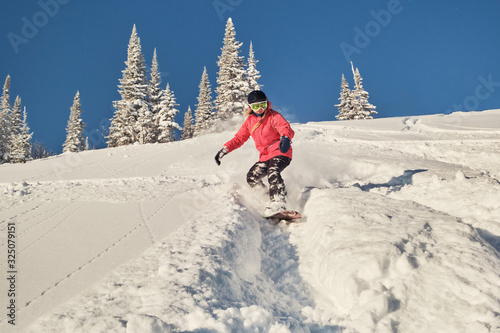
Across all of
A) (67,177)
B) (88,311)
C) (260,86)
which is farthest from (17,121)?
(88,311)

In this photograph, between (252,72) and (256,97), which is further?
(252,72)

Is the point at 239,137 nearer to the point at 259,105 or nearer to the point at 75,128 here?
the point at 259,105

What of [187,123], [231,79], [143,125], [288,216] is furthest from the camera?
[187,123]

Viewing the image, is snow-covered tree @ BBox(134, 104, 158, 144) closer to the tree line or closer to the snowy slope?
the tree line

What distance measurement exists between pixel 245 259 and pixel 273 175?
1859mm

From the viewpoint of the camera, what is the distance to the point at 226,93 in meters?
28.2

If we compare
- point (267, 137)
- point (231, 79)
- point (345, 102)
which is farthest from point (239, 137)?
point (345, 102)

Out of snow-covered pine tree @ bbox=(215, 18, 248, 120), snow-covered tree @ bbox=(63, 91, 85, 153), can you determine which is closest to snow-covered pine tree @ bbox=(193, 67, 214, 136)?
snow-covered pine tree @ bbox=(215, 18, 248, 120)

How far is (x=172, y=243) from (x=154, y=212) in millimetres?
1016

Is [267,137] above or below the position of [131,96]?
below

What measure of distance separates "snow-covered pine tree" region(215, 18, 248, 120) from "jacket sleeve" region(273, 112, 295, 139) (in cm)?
2350

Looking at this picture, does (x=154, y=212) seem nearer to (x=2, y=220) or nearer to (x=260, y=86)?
(x=2, y=220)

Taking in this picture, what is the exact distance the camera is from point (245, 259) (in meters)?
2.50

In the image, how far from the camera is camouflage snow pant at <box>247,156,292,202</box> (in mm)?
3969
